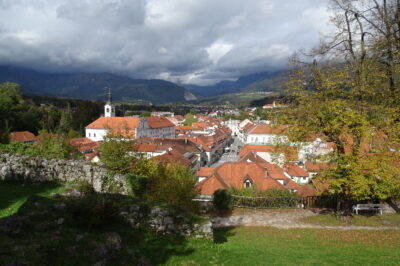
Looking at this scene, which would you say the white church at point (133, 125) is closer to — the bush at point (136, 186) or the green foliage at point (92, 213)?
the bush at point (136, 186)

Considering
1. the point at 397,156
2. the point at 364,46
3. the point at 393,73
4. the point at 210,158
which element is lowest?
the point at 210,158

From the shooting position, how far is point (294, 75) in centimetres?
1541

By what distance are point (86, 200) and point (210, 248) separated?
16.0 ft

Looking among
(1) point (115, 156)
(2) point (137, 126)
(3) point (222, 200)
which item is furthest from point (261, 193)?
(2) point (137, 126)

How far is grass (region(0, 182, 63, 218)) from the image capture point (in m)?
11.1

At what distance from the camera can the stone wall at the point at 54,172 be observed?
50.4 ft

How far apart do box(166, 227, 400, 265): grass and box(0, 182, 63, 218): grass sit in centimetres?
755

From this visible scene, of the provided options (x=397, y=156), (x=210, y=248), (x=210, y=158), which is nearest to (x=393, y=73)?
(x=397, y=156)

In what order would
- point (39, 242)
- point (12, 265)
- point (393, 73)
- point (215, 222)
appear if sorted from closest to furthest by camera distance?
point (12, 265)
point (39, 242)
point (393, 73)
point (215, 222)

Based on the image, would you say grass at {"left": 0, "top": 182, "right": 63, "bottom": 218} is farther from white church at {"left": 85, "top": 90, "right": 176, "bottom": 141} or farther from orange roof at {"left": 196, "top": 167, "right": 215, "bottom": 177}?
white church at {"left": 85, "top": 90, "right": 176, "bottom": 141}

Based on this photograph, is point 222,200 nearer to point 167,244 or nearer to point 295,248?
point 295,248

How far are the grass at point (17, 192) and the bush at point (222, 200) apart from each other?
10576mm

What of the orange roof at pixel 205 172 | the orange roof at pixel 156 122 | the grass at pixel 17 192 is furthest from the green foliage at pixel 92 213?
the orange roof at pixel 156 122

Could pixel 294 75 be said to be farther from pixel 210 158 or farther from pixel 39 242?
pixel 210 158
